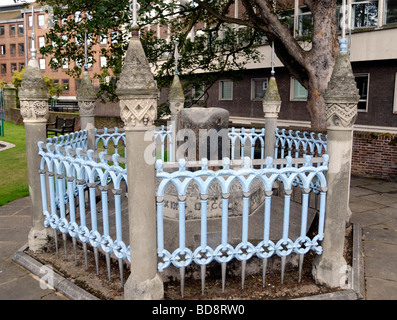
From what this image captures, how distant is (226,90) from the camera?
90.3ft

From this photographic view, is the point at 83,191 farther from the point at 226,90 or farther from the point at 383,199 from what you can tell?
the point at 226,90

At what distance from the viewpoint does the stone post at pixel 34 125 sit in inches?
205

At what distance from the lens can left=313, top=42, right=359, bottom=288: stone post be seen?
14.4ft

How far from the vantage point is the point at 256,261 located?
4742 mm

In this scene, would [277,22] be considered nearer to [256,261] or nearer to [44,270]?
[256,261]

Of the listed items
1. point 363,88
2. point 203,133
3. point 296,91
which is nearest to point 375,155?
point 203,133

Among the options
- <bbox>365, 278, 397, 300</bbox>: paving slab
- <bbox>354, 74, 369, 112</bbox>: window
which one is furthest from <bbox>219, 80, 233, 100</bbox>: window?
<bbox>365, 278, 397, 300</bbox>: paving slab

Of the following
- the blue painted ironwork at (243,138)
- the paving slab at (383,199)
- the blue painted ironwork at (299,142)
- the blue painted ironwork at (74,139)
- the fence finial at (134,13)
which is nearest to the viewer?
the fence finial at (134,13)

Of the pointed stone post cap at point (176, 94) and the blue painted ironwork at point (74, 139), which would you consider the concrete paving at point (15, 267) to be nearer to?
the blue painted ironwork at point (74, 139)

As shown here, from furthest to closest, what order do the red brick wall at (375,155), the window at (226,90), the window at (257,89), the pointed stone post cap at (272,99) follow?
the window at (226,90) < the window at (257,89) < the red brick wall at (375,155) < the pointed stone post cap at (272,99)

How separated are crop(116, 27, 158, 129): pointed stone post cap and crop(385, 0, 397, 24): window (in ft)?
55.8

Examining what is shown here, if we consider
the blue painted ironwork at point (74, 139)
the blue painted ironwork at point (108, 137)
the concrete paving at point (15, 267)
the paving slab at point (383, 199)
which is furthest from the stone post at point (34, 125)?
the paving slab at point (383, 199)

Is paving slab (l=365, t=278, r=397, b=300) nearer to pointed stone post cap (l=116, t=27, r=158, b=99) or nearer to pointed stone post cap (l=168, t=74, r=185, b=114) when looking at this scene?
pointed stone post cap (l=116, t=27, r=158, b=99)
